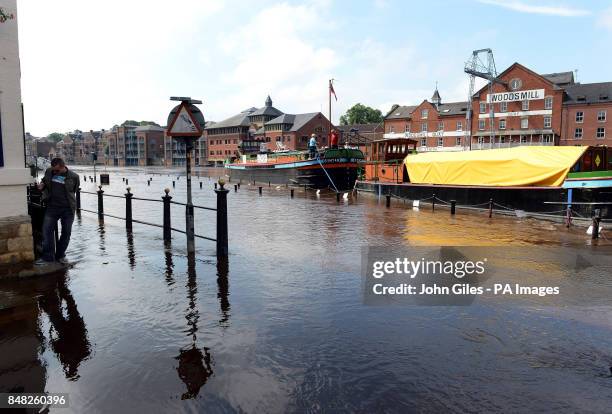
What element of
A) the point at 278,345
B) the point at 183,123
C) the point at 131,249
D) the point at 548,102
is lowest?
the point at 278,345

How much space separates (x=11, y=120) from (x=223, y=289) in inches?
169

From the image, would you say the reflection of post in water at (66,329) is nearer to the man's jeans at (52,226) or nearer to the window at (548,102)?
the man's jeans at (52,226)

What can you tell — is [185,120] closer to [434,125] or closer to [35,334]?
[35,334]

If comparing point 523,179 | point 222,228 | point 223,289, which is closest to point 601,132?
point 523,179

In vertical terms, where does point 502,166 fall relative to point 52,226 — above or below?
above

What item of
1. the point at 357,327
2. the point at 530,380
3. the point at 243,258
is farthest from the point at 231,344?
the point at 243,258

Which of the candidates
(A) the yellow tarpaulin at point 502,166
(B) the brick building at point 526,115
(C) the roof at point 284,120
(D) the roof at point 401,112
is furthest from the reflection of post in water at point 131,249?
(C) the roof at point 284,120

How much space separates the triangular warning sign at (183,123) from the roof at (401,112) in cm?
7011

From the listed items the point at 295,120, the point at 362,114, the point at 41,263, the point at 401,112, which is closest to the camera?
the point at 41,263

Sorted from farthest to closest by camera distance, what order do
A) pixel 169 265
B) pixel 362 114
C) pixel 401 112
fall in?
pixel 362 114
pixel 401 112
pixel 169 265

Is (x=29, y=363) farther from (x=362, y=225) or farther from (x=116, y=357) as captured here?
(x=362, y=225)

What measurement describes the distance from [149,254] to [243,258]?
1.95 m

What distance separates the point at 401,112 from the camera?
77312 millimetres

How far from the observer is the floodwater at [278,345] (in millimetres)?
3660
